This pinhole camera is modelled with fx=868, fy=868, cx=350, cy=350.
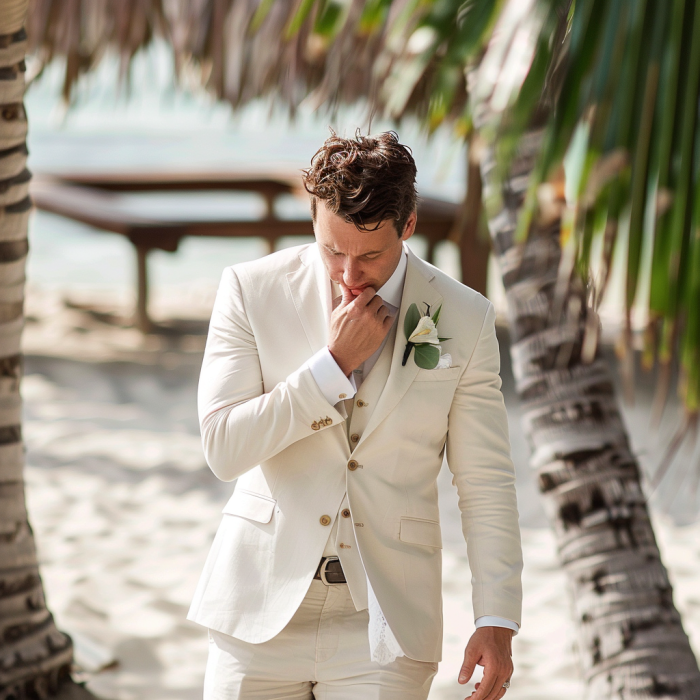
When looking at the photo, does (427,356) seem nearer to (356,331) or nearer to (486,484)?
(356,331)

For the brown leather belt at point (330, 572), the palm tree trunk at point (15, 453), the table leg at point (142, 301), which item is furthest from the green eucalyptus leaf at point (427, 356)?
the table leg at point (142, 301)

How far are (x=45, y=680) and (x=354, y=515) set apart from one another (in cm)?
172

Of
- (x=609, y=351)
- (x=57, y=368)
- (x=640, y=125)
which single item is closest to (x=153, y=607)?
(x=640, y=125)

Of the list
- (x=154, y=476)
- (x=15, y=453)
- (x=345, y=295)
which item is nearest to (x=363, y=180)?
(x=345, y=295)

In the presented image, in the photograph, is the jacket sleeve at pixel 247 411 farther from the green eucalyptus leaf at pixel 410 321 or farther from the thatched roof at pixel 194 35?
the thatched roof at pixel 194 35

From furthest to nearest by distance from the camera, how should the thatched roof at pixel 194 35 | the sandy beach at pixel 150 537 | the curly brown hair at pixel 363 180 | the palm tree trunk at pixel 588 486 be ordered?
the thatched roof at pixel 194 35 < the sandy beach at pixel 150 537 < the palm tree trunk at pixel 588 486 < the curly brown hair at pixel 363 180

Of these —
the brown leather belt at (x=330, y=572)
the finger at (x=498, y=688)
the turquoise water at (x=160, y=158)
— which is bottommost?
the finger at (x=498, y=688)

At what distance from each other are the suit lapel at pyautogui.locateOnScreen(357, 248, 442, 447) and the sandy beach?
73.6 inches

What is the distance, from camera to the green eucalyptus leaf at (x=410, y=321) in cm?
185

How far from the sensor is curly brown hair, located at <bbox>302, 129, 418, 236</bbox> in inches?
64.9

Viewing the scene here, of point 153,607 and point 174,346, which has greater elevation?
point 174,346

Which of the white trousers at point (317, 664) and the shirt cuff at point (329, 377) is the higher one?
the shirt cuff at point (329, 377)

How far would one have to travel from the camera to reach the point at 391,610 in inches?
70.1

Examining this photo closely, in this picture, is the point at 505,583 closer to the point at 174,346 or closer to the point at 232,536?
the point at 232,536
